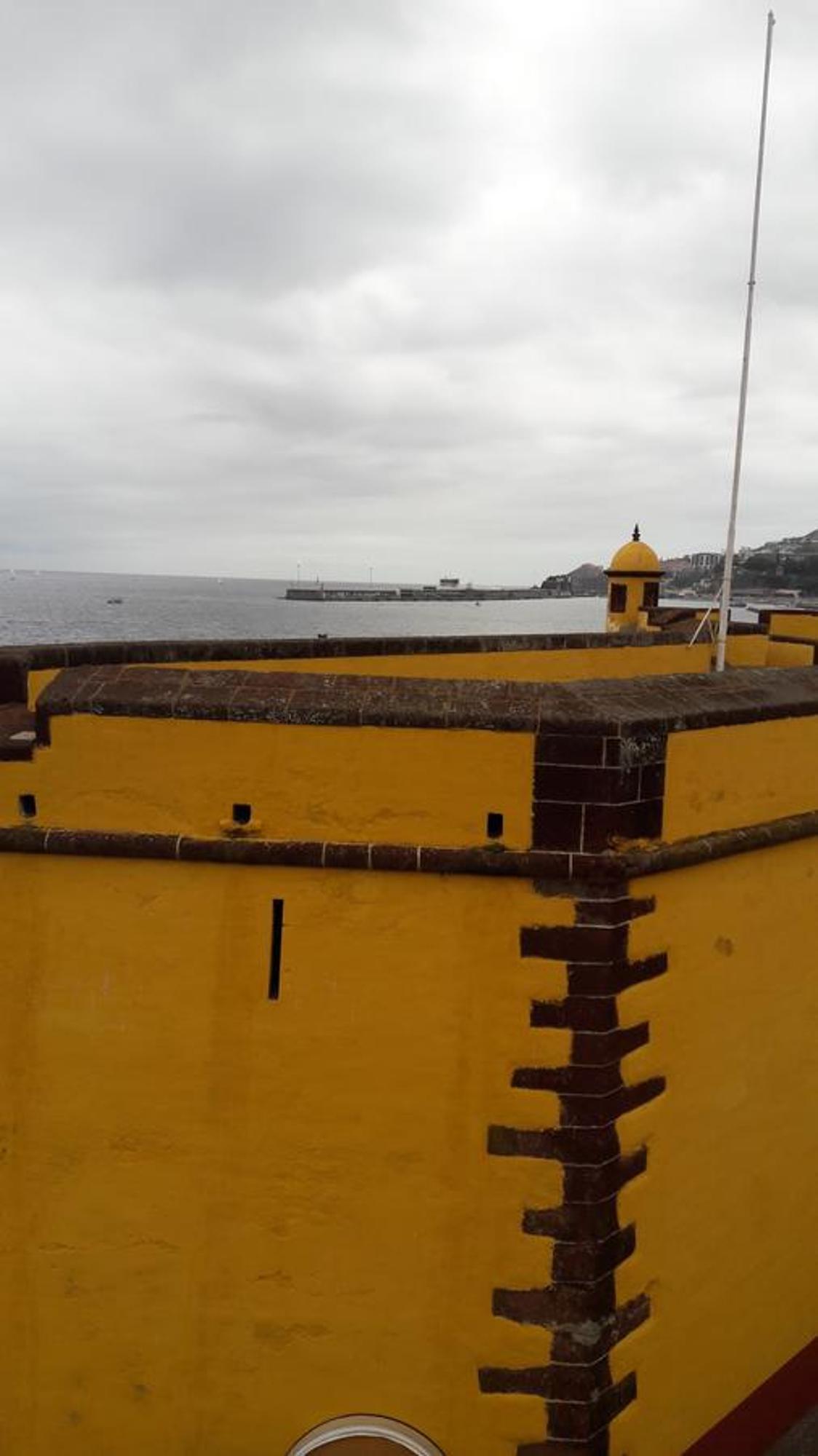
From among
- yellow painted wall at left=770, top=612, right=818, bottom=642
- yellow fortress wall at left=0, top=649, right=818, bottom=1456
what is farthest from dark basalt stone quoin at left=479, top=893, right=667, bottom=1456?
yellow painted wall at left=770, top=612, right=818, bottom=642

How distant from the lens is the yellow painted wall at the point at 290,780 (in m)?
4.71

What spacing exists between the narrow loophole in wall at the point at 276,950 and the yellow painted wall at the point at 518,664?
3037mm

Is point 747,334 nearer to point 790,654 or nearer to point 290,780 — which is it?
point 790,654

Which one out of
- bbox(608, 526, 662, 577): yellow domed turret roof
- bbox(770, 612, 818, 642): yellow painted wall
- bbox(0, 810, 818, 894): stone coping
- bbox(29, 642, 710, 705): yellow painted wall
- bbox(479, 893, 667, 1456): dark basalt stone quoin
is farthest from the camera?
bbox(608, 526, 662, 577): yellow domed turret roof

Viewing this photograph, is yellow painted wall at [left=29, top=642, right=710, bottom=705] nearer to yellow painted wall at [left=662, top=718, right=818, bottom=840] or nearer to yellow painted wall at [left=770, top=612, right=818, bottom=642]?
yellow painted wall at [left=770, top=612, right=818, bottom=642]

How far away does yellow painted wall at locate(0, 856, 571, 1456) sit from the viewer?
4824 millimetres

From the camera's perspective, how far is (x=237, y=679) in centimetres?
502

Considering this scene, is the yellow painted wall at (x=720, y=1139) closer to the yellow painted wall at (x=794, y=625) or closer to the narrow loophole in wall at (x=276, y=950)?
the narrow loophole in wall at (x=276, y=950)

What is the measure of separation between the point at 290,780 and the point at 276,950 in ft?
2.90

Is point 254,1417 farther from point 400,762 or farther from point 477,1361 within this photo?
point 400,762

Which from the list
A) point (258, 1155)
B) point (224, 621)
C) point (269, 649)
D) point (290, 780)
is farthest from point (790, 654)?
point (224, 621)

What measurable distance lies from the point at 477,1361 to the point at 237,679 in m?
3.82

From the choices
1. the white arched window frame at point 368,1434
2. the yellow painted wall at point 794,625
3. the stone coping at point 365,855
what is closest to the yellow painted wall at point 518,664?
the yellow painted wall at point 794,625

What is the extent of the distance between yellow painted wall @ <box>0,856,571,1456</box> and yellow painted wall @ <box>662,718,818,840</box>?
958mm
